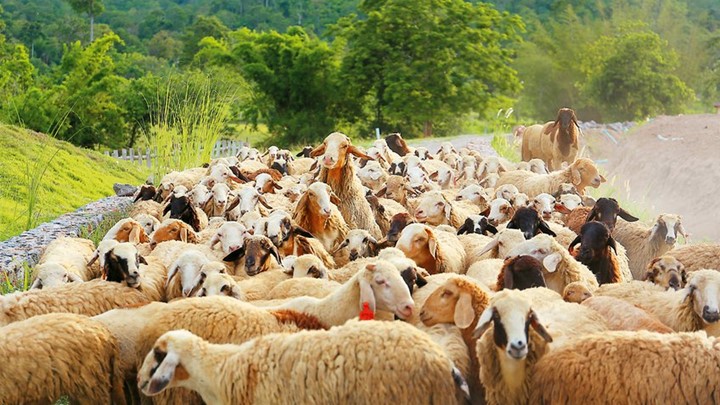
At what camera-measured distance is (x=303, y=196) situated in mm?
10266

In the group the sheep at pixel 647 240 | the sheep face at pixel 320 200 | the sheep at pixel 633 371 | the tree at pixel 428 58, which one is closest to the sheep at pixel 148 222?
the sheep face at pixel 320 200

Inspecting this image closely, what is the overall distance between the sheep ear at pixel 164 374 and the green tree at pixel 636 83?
46.8m

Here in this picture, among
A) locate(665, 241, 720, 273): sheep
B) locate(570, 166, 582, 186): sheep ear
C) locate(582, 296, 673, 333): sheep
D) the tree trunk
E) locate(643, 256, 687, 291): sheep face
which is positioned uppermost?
locate(582, 296, 673, 333): sheep

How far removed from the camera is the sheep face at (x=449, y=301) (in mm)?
6531

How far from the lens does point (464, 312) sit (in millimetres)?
6410

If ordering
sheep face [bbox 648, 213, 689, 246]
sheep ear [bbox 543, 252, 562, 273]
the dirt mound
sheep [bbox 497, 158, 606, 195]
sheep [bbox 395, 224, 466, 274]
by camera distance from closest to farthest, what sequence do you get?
1. sheep ear [bbox 543, 252, 562, 273]
2. sheep [bbox 395, 224, 466, 274]
3. sheep face [bbox 648, 213, 689, 246]
4. sheep [bbox 497, 158, 606, 195]
5. the dirt mound

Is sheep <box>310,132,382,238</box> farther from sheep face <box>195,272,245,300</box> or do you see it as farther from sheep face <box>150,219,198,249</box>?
sheep face <box>195,272,245,300</box>

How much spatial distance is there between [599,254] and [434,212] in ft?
8.31

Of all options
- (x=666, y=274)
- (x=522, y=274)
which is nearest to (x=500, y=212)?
(x=666, y=274)

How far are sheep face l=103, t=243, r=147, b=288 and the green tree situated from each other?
44891 mm

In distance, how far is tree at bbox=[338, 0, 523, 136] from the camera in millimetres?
46250

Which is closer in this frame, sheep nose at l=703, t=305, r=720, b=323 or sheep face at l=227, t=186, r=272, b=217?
sheep nose at l=703, t=305, r=720, b=323

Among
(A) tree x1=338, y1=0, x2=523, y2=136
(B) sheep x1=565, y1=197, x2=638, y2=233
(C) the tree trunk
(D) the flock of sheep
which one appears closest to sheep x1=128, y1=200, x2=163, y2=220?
(D) the flock of sheep

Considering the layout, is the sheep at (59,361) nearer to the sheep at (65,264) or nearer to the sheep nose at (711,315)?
the sheep at (65,264)
